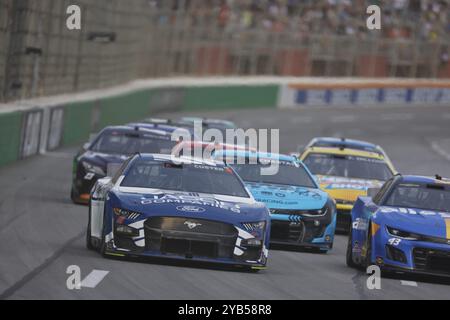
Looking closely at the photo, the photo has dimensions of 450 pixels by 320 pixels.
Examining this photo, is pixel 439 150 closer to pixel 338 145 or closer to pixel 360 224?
pixel 338 145

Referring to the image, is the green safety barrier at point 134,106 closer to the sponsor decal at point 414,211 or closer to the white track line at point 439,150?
the white track line at point 439,150

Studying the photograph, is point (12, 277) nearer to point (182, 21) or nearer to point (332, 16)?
point (182, 21)

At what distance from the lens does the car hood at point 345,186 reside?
18.7 m

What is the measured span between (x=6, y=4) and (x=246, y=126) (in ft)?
75.2

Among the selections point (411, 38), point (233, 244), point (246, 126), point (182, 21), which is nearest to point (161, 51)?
point (182, 21)

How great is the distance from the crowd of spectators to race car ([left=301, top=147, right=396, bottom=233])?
31.3m

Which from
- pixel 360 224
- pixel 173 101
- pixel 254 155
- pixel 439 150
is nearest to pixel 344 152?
pixel 254 155

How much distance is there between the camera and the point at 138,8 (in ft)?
160

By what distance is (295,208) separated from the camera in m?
15.5

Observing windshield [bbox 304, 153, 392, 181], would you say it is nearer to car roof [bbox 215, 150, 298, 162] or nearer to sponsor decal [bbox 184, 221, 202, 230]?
car roof [bbox 215, 150, 298, 162]

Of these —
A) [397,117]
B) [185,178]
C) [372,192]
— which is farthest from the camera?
[397,117]

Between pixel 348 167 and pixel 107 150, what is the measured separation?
369cm

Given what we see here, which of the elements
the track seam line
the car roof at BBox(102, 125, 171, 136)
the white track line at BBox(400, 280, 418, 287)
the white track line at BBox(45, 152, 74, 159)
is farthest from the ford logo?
the white track line at BBox(45, 152, 74, 159)

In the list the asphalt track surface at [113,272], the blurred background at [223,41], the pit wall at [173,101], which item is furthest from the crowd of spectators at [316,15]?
the asphalt track surface at [113,272]
